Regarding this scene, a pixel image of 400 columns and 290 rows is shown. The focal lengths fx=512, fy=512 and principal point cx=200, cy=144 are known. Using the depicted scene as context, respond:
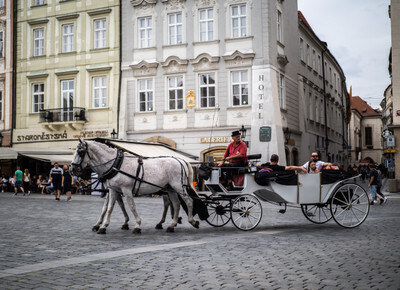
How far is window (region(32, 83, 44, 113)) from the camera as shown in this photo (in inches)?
1291

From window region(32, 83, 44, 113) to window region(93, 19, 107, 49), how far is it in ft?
15.8

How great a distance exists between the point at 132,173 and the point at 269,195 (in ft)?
9.94

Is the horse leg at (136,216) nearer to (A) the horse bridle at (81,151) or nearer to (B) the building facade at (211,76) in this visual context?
(A) the horse bridle at (81,151)

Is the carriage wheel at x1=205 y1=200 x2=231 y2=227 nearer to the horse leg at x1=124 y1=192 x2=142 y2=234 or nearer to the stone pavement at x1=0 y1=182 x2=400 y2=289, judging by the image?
the stone pavement at x1=0 y1=182 x2=400 y2=289

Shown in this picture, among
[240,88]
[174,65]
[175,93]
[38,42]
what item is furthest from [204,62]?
[38,42]

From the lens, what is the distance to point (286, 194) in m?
11.0

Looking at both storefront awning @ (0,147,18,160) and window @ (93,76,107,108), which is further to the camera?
window @ (93,76,107,108)

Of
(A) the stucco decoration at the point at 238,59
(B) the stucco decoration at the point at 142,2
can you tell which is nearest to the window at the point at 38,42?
(B) the stucco decoration at the point at 142,2

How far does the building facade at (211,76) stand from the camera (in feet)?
89.0

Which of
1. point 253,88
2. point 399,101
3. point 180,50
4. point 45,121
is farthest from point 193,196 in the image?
Answer: point 45,121

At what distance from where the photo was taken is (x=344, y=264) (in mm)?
6730

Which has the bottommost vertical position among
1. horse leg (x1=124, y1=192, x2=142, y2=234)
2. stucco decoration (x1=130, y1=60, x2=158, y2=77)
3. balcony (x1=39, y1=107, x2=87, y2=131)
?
horse leg (x1=124, y1=192, x2=142, y2=234)

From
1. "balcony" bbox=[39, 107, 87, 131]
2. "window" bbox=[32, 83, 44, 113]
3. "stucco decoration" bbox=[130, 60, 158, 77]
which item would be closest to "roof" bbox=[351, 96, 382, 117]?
"stucco decoration" bbox=[130, 60, 158, 77]

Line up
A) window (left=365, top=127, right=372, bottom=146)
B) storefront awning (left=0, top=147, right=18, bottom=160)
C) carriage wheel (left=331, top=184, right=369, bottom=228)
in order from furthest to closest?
window (left=365, top=127, right=372, bottom=146)
storefront awning (left=0, top=147, right=18, bottom=160)
carriage wheel (left=331, top=184, right=369, bottom=228)
